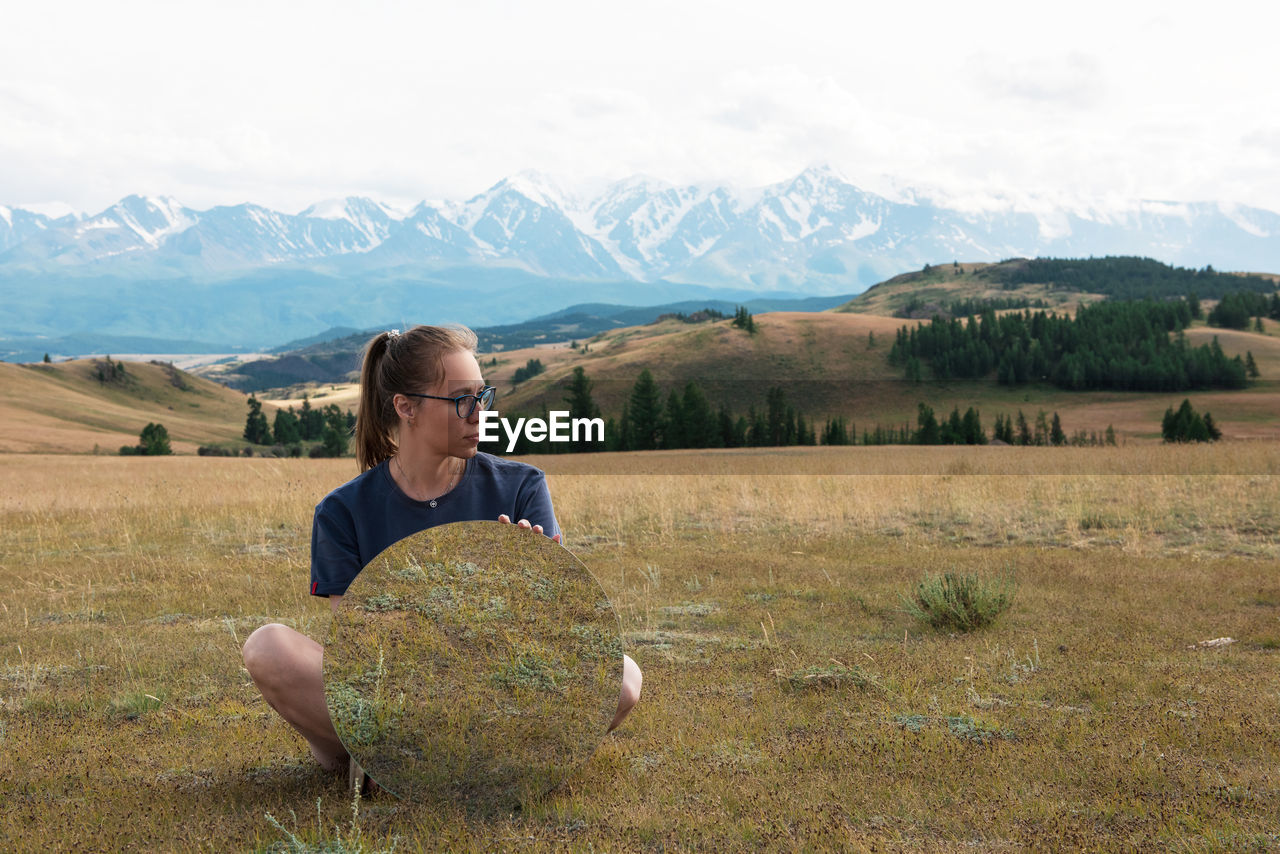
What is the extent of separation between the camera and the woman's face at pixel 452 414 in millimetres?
4348

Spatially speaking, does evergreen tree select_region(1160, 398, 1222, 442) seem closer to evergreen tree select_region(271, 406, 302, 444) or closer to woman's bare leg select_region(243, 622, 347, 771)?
woman's bare leg select_region(243, 622, 347, 771)

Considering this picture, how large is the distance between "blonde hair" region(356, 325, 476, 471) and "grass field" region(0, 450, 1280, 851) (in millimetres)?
1728

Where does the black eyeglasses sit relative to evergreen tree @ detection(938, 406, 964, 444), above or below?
above

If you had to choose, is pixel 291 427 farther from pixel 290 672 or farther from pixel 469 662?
pixel 469 662

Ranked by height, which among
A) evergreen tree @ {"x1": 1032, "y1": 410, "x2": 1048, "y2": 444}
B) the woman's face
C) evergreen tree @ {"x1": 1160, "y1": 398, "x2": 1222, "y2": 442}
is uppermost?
the woman's face

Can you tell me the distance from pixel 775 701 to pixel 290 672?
3.16 meters

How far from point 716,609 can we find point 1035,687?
352 cm

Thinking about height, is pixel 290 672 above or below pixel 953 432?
above

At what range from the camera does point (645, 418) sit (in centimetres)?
8550

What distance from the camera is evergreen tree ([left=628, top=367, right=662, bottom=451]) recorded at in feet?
275

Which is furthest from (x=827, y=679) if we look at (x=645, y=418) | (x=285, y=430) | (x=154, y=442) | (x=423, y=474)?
(x=285, y=430)

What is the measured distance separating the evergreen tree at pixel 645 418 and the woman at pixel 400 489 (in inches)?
3071

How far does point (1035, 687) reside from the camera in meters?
6.41

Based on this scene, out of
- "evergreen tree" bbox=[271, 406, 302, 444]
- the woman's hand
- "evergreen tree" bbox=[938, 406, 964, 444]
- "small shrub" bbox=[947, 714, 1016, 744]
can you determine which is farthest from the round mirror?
"evergreen tree" bbox=[271, 406, 302, 444]
